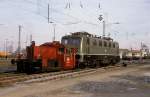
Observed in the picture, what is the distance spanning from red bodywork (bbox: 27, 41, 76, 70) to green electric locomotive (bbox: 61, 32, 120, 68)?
1288 mm

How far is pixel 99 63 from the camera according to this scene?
4212 centimetres

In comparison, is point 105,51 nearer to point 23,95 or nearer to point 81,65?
point 81,65

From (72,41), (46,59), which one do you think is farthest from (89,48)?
(46,59)

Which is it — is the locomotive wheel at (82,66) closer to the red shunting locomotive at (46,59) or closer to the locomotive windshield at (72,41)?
the locomotive windshield at (72,41)

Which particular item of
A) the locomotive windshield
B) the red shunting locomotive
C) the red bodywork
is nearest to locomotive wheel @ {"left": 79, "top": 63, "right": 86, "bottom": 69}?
the locomotive windshield

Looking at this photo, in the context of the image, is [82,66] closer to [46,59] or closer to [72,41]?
[72,41]

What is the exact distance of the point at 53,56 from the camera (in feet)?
97.9

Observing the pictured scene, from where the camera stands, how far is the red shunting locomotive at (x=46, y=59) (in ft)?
91.2

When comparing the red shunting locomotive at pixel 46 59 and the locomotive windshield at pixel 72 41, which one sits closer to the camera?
the red shunting locomotive at pixel 46 59

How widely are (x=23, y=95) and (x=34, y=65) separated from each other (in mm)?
12542

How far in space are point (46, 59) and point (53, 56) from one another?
1.30 meters

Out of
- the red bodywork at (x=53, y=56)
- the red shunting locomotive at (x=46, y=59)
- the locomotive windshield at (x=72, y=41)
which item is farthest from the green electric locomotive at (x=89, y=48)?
the red shunting locomotive at (x=46, y=59)

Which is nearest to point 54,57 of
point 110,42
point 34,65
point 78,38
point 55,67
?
point 55,67

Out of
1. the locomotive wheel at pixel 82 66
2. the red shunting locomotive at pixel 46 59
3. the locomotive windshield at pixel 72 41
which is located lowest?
the locomotive wheel at pixel 82 66
